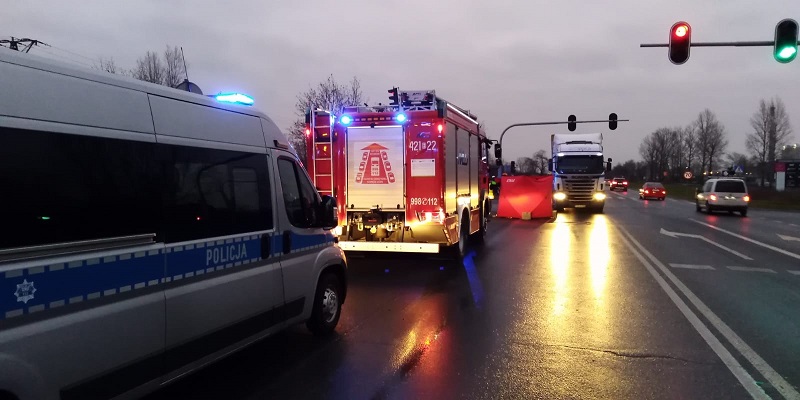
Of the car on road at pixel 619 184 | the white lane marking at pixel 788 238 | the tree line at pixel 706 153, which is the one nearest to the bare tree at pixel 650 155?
the tree line at pixel 706 153

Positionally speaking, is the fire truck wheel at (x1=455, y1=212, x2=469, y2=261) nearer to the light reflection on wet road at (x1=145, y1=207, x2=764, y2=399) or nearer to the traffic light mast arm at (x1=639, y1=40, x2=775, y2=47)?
the light reflection on wet road at (x1=145, y1=207, x2=764, y2=399)

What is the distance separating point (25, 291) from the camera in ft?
9.50

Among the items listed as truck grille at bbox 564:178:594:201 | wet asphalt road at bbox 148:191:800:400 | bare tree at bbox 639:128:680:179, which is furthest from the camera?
bare tree at bbox 639:128:680:179

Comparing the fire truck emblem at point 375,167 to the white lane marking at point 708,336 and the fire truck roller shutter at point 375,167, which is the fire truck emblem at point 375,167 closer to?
the fire truck roller shutter at point 375,167

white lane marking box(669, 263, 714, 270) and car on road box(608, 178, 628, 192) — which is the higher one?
car on road box(608, 178, 628, 192)

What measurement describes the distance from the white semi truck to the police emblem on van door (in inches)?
1019

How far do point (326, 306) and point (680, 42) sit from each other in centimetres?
1312

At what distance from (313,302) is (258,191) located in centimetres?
149

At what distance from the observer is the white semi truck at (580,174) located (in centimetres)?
2664

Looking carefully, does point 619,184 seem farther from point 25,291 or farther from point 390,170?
point 25,291

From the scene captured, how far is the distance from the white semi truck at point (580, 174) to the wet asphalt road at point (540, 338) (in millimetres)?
15267

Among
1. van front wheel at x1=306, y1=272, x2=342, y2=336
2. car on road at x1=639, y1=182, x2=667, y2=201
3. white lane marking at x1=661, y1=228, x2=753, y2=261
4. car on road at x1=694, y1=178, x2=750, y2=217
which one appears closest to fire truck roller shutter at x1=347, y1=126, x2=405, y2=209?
van front wheel at x1=306, y1=272, x2=342, y2=336

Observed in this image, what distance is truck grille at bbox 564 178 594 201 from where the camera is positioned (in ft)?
87.4

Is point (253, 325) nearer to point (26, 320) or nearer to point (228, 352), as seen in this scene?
point (228, 352)
